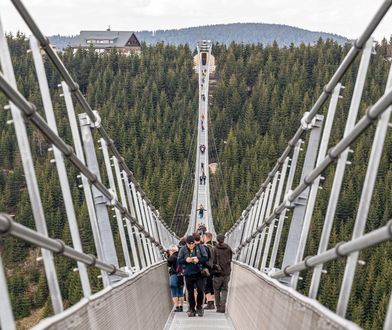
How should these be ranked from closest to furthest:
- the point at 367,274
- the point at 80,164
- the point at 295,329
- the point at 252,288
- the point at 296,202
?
the point at 295,329 < the point at 80,164 < the point at 296,202 < the point at 252,288 < the point at 367,274

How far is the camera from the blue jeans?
46.7 feet

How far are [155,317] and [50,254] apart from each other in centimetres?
605

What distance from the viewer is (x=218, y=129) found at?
122 m

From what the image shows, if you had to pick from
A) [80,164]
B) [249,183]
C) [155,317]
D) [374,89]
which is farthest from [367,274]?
[80,164]

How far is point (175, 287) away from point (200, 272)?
2149mm

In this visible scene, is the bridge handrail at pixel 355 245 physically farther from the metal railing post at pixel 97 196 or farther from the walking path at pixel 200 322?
the walking path at pixel 200 322

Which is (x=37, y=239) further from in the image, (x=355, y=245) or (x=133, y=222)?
(x=133, y=222)

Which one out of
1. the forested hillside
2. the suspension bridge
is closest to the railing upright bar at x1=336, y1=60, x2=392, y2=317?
the suspension bridge

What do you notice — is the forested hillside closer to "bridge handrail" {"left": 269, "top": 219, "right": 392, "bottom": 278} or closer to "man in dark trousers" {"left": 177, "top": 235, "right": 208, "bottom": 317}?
"man in dark trousers" {"left": 177, "top": 235, "right": 208, "bottom": 317}

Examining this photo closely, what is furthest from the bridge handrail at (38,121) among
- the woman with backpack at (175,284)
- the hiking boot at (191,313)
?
the woman with backpack at (175,284)

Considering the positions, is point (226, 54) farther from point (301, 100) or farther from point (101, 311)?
point (101, 311)

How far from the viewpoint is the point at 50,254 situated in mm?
4160

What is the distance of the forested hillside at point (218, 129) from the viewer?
75000mm

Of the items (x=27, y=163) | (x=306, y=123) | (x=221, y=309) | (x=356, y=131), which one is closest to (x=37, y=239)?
(x=27, y=163)
